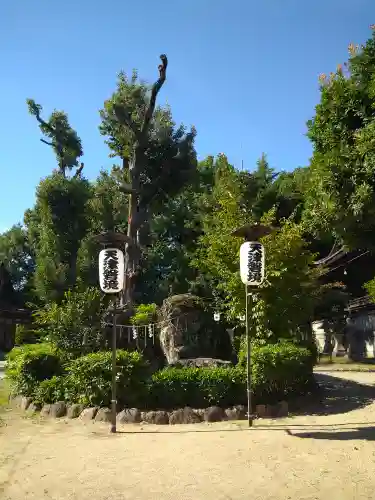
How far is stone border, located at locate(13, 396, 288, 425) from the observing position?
29.4 ft

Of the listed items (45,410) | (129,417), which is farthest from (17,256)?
(129,417)

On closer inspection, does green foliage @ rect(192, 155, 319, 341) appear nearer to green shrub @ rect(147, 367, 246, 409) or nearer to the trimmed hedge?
the trimmed hedge

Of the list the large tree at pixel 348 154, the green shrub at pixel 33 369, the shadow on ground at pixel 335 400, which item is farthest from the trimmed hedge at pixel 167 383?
the large tree at pixel 348 154

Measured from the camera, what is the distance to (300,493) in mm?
5012

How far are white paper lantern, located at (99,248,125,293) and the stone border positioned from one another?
8.13 ft

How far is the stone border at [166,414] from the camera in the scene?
895 centimetres

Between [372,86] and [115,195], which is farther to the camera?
[115,195]

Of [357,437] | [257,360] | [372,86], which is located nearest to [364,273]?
[372,86]

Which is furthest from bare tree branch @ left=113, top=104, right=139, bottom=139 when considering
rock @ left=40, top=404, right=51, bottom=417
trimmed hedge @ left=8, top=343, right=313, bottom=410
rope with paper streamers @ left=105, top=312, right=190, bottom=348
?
rock @ left=40, top=404, right=51, bottom=417

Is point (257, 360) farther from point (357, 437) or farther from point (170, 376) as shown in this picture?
point (357, 437)

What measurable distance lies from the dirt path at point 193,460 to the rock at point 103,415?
20cm

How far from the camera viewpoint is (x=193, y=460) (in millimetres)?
6320

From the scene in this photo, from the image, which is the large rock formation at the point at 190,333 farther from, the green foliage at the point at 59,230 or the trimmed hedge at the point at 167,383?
the green foliage at the point at 59,230

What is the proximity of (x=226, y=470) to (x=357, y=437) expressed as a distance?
2.87 metres
